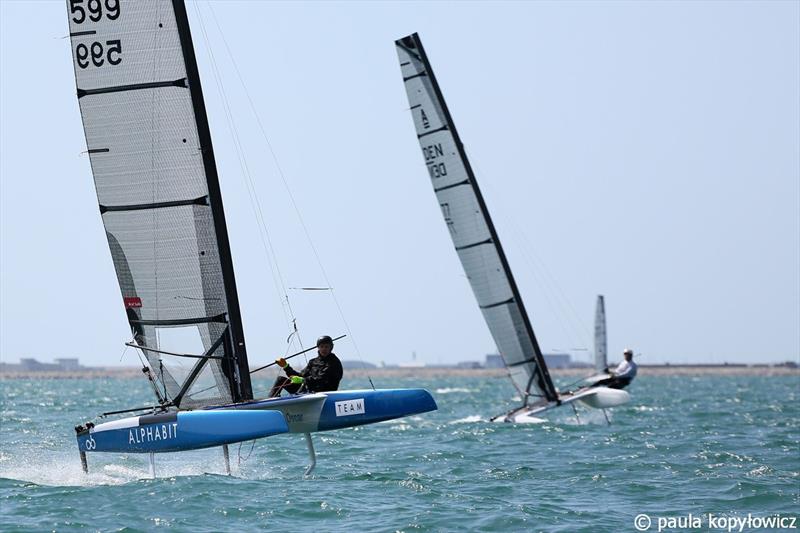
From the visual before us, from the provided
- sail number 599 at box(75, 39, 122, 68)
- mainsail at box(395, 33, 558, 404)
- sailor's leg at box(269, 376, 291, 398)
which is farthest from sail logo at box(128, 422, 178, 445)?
mainsail at box(395, 33, 558, 404)

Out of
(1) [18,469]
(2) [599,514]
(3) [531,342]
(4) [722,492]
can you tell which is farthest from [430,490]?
(3) [531,342]

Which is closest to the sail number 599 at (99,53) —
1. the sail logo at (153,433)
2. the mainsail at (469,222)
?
the sail logo at (153,433)

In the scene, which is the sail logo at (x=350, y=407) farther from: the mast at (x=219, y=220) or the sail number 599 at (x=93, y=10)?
the sail number 599 at (x=93, y=10)

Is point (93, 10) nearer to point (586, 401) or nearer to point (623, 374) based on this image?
point (586, 401)

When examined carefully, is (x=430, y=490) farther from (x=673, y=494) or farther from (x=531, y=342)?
(x=531, y=342)

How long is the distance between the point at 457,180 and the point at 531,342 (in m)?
3.52

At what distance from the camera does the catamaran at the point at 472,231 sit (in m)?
24.8

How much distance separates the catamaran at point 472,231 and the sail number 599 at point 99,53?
36.5ft

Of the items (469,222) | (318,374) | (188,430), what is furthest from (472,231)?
(188,430)

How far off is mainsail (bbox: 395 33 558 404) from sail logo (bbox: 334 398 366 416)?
11.1 meters

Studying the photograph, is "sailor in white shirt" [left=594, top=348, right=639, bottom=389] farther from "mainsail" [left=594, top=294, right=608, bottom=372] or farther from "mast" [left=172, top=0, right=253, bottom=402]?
"mainsail" [left=594, top=294, right=608, bottom=372]

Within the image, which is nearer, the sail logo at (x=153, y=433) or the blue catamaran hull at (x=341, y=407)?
the sail logo at (x=153, y=433)

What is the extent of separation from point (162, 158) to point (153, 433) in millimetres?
3157

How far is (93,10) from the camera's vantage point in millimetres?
14594
